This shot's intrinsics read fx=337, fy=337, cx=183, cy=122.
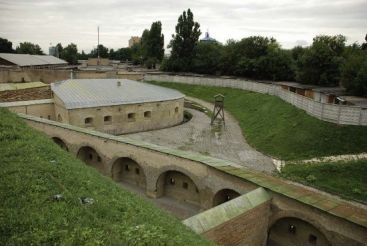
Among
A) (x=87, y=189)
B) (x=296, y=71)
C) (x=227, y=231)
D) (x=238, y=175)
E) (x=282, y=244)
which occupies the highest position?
(x=296, y=71)

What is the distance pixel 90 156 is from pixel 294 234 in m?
11.8

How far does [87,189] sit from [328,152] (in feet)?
49.2

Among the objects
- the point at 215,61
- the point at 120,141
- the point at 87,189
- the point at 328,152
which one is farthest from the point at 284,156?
the point at 215,61

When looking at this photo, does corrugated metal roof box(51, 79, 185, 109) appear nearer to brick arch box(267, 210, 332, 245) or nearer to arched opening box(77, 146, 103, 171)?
arched opening box(77, 146, 103, 171)

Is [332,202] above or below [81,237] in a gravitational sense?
below

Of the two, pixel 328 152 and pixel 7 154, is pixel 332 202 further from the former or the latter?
pixel 7 154

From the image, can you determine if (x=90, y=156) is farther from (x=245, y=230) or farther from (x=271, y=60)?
(x=271, y=60)

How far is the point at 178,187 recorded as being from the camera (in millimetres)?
16391

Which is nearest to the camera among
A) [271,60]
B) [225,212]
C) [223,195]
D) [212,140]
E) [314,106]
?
[225,212]

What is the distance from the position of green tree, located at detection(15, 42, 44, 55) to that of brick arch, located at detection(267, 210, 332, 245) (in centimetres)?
8083

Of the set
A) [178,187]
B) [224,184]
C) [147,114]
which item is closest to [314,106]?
[178,187]

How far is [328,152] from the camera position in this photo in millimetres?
19188

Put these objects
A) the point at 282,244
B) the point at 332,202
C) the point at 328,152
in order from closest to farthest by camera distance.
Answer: the point at 332,202 → the point at 282,244 → the point at 328,152

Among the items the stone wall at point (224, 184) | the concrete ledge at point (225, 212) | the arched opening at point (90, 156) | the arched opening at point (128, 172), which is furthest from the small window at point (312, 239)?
the arched opening at point (90, 156)
